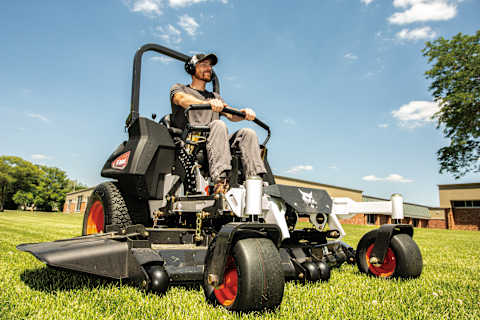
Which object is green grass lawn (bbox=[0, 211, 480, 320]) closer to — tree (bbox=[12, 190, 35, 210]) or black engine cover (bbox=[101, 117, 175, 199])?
black engine cover (bbox=[101, 117, 175, 199])

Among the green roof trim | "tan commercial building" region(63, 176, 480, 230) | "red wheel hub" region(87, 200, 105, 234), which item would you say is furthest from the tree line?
Answer: "red wheel hub" region(87, 200, 105, 234)

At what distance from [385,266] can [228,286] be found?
6.01 ft

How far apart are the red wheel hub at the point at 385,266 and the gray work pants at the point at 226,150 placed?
1.33 metres

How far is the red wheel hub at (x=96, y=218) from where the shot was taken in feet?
14.2

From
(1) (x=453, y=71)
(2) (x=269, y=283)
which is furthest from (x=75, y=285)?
(1) (x=453, y=71)

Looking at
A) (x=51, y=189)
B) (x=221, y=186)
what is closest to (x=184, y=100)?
(x=221, y=186)

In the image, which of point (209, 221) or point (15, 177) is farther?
point (15, 177)

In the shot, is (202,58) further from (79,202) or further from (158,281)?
(79,202)

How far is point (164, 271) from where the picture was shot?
233cm

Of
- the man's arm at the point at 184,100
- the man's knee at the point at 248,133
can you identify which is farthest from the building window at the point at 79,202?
the man's knee at the point at 248,133

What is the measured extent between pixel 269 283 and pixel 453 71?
2228 centimetres

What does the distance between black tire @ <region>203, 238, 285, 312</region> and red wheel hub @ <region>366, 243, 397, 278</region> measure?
1.70 m

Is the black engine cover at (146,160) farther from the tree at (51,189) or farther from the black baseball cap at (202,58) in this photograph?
the tree at (51,189)

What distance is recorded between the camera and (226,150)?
3.15 m
